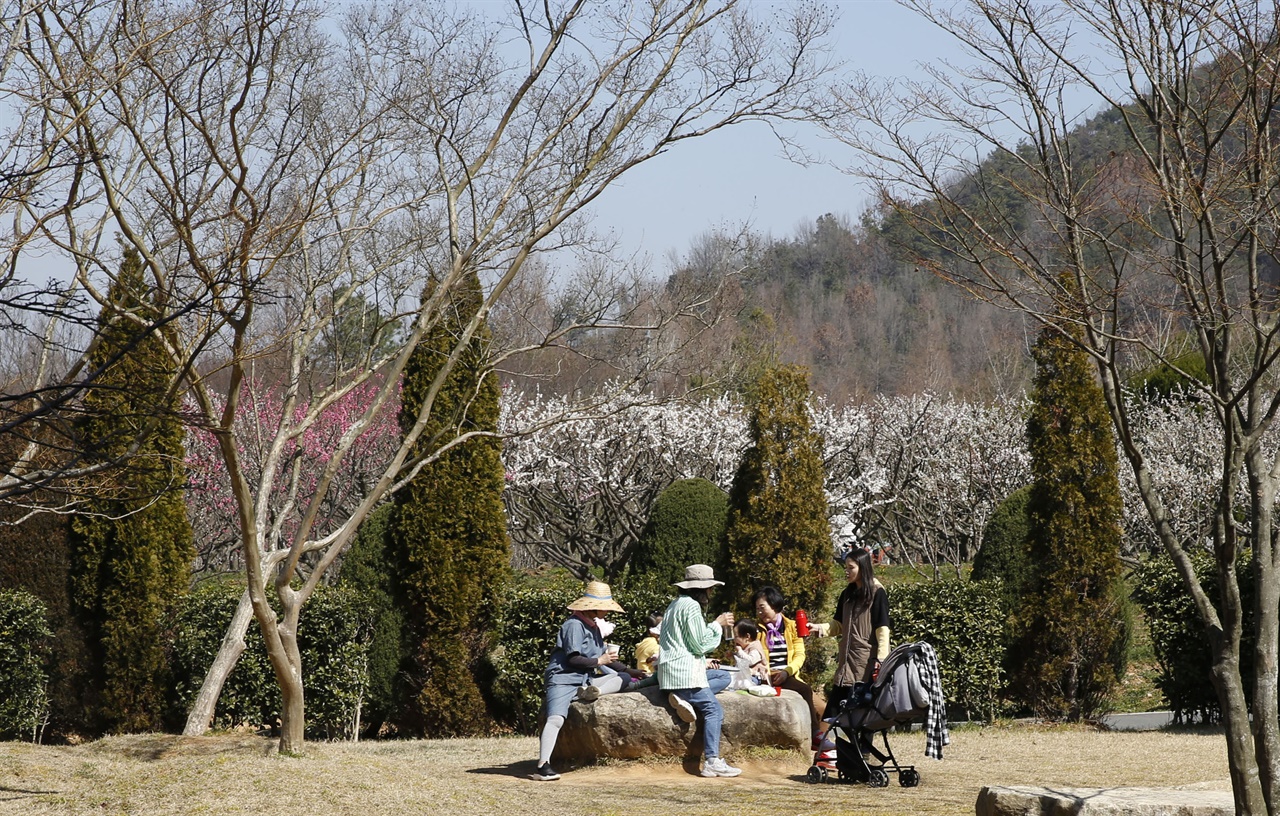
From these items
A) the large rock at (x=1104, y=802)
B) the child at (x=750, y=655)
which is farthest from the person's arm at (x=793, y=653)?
the large rock at (x=1104, y=802)

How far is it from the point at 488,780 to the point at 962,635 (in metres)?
5.51

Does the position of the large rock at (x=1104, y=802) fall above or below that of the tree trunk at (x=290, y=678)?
below

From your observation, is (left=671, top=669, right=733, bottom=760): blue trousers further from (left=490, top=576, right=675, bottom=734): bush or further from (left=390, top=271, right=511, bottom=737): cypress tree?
(left=390, top=271, right=511, bottom=737): cypress tree

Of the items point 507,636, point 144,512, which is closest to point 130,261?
point 144,512

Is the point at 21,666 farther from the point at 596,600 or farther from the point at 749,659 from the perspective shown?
the point at 749,659

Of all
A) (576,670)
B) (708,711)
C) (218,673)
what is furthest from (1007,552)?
(218,673)

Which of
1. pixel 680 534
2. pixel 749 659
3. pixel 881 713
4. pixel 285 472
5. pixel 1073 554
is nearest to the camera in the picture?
pixel 881 713

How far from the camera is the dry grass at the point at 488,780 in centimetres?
692

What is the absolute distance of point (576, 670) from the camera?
8.75 m

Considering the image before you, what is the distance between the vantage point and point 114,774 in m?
7.44

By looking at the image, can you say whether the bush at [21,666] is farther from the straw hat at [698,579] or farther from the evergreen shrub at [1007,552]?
the evergreen shrub at [1007,552]

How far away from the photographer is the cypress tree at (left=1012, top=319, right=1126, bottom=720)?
463 inches

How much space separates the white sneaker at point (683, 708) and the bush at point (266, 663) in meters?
4.42

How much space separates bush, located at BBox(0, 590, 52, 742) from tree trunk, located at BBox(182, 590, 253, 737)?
2.11m
